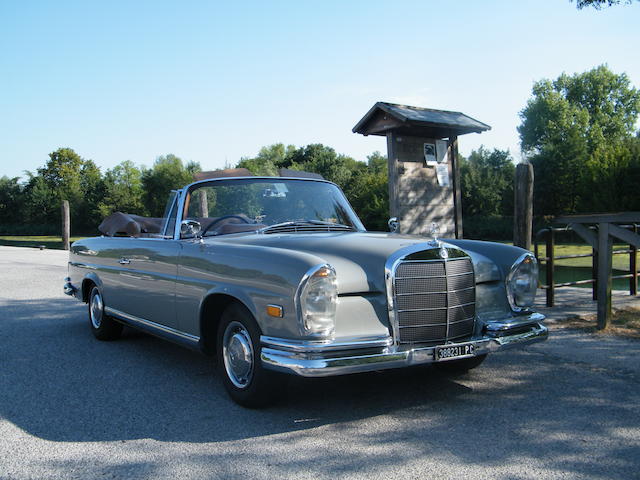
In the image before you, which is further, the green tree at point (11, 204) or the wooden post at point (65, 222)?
the green tree at point (11, 204)

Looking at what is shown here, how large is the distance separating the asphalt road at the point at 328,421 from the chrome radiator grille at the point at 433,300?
56 cm

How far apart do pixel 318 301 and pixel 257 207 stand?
5.92 ft

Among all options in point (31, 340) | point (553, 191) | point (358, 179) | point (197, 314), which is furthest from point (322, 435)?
point (358, 179)

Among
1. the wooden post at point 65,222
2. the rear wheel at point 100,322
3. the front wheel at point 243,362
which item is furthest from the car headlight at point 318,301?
the wooden post at point 65,222

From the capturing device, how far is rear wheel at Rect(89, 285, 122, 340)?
6309 millimetres

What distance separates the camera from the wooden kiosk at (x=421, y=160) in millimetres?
8930

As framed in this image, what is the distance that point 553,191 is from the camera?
38.3 meters

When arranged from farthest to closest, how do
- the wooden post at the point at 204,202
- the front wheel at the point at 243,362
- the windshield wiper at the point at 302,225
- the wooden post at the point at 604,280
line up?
the wooden post at the point at 604,280 → the wooden post at the point at 204,202 → the windshield wiper at the point at 302,225 → the front wheel at the point at 243,362

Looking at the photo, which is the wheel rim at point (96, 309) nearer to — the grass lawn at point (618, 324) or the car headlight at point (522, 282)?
the car headlight at point (522, 282)

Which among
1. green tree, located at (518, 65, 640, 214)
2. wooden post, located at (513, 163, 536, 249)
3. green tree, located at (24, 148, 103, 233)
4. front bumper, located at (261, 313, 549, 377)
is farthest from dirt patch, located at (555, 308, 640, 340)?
green tree, located at (518, 65, 640, 214)

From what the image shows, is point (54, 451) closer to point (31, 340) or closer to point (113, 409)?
point (113, 409)

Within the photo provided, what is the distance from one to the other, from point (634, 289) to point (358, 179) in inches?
1454

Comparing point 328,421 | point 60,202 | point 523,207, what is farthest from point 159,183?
point 328,421

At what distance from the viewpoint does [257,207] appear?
16.8 feet
